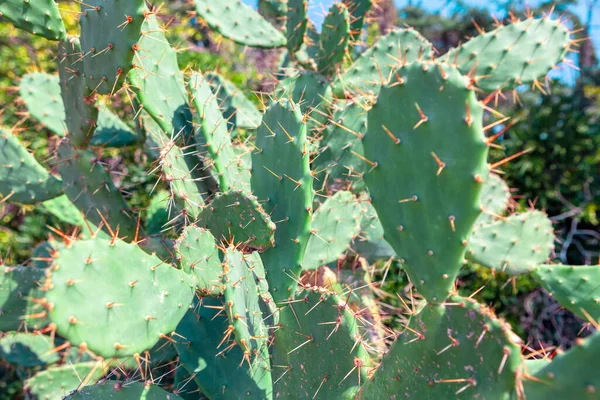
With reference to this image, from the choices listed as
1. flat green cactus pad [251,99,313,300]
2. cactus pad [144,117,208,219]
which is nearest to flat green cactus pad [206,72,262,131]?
cactus pad [144,117,208,219]

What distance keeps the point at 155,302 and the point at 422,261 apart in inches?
23.6

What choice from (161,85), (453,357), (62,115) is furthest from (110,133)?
(453,357)

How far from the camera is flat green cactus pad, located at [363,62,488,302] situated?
0.95 metres

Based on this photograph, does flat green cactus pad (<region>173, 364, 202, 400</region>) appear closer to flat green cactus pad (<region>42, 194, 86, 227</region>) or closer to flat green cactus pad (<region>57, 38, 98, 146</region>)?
flat green cactus pad (<region>57, 38, 98, 146</region>)

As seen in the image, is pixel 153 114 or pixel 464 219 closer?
pixel 464 219

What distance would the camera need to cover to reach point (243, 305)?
1.24 metres

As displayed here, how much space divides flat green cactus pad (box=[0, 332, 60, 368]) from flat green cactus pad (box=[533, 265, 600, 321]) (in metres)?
1.96

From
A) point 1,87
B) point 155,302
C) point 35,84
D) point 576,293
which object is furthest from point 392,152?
point 1,87

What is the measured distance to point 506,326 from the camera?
3.06 feet

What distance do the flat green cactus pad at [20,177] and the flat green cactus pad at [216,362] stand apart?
2.94ft

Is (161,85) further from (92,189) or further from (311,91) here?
(311,91)

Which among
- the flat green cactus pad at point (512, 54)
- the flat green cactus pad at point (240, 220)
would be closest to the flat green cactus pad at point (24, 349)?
the flat green cactus pad at point (240, 220)

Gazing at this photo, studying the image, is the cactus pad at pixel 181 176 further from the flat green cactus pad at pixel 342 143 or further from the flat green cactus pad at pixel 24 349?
the flat green cactus pad at pixel 24 349

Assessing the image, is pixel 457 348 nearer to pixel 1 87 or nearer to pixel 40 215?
pixel 40 215
